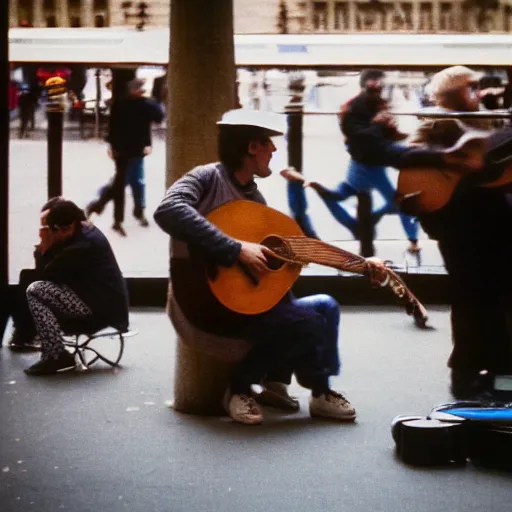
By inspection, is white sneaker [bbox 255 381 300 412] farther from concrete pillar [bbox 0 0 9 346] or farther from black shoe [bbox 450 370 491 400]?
concrete pillar [bbox 0 0 9 346]

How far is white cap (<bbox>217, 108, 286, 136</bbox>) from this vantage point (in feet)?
18.2

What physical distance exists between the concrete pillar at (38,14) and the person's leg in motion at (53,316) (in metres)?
4.93

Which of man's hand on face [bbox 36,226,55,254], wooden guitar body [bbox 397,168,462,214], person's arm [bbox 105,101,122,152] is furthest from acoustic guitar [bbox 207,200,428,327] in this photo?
person's arm [bbox 105,101,122,152]

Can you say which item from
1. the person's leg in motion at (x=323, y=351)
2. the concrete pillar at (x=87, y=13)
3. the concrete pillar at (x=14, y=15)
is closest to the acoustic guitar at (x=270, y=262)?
the person's leg in motion at (x=323, y=351)

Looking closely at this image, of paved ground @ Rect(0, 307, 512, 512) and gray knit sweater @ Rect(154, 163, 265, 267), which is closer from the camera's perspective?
paved ground @ Rect(0, 307, 512, 512)

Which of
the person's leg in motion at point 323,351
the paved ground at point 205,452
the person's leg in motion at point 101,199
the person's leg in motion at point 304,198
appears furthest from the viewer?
the person's leg in motion at point 101,199

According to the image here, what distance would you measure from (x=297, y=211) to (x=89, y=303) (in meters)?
2.71

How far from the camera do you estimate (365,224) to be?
9.25m

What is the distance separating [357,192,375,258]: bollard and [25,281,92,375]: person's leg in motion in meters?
3.11

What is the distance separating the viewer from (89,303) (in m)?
6.80

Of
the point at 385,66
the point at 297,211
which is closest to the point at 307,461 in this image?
the point at 297,211

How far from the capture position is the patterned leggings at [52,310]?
22.0ft

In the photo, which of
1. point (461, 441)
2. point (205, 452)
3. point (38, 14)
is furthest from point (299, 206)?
point (461, 441)

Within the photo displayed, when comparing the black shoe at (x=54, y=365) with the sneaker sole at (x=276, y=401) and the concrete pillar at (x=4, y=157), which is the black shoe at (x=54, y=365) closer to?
the concrete pillar at (x=4, y=157)
